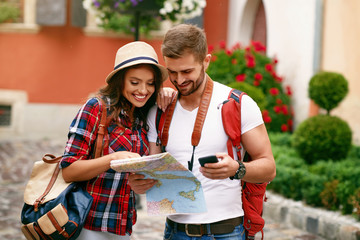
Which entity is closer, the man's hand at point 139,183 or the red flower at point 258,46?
the man's hand at point 139,183

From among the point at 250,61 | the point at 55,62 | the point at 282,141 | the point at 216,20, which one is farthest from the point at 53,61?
the point at 282,141

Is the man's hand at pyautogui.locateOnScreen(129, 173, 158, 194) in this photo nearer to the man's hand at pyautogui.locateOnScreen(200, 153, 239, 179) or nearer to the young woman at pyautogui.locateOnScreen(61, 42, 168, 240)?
the young woman at pyautogui.locateOnScreen(61, 42, 168, 240)

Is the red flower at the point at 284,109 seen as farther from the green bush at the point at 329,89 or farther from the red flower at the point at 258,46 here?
the green bush at the point at 329,89

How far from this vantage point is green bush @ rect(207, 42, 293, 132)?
9219mm

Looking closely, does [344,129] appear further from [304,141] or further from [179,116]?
[179,116]

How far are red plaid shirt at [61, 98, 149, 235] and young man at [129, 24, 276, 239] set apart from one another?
157mm

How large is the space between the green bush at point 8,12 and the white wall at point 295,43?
615 centimetres

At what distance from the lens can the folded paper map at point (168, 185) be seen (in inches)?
85.4

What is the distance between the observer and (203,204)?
7.70ft

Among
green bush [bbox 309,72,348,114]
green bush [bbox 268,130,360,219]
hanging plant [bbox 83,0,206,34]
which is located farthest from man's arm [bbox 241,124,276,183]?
green bush [bbox 309,72,348,114]

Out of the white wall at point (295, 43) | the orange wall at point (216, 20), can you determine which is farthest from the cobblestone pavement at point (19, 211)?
the orange wall at point (216, 20)

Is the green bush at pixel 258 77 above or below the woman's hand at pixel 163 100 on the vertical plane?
below

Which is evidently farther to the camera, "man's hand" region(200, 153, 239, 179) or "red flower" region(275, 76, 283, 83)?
"red flower" region(275, 76, 283, 83)

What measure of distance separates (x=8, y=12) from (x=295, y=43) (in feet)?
23.5
